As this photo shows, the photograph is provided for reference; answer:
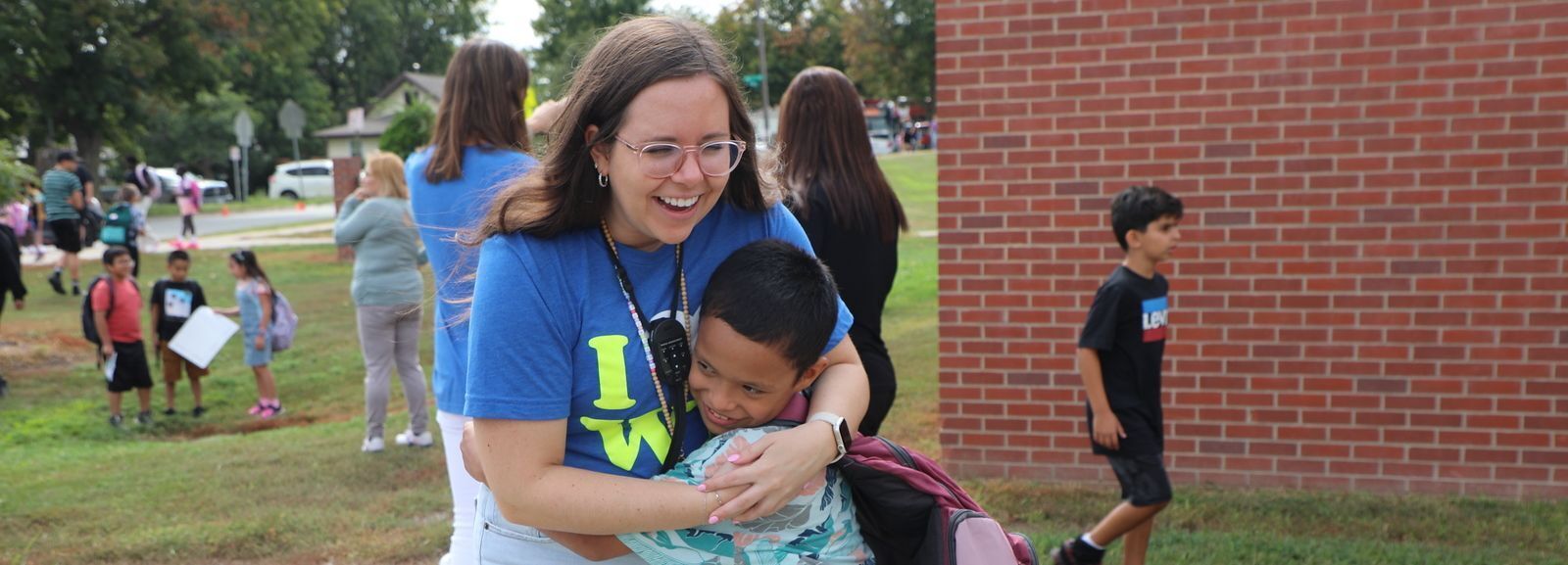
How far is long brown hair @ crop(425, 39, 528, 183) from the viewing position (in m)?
3.54

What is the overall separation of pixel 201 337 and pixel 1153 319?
6995 millimetres

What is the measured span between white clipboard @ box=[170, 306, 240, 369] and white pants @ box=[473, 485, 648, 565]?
7.41m

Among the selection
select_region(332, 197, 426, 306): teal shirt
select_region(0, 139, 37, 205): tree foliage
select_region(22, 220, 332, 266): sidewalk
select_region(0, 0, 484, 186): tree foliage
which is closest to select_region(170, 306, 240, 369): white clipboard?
select_region(332, 197, 426, 306): teal shirt

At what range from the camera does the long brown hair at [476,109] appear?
354cm

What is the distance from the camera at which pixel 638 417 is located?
1863mm

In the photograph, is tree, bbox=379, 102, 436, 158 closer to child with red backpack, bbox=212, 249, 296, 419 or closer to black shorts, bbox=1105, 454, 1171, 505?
child with red backpack, bbox=212, 249, 296, 419

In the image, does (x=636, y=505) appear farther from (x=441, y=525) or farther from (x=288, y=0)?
(x=288, y=0)

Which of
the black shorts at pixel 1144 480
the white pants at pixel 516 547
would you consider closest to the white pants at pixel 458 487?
the white pants at pixel 516 547

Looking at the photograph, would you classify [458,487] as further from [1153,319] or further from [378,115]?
[378,115]

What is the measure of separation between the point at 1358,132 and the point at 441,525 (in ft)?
14.2

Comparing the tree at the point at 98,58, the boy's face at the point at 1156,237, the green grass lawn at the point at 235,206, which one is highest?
the tree at the point at 98,58

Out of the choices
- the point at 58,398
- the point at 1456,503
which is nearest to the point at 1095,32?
the point at 1456,503

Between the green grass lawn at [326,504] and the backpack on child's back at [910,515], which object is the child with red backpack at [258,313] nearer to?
the green grass lawn at [326,504]

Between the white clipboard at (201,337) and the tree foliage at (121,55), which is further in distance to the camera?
the tree foliage at (121,55)
